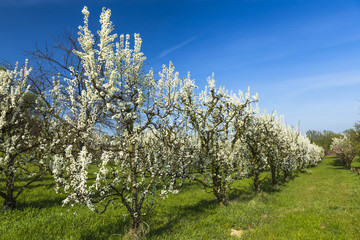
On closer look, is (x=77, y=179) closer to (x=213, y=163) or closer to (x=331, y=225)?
(x=213, y=163)

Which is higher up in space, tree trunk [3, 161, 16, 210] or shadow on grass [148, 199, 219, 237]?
tree trunk [3, 161, 16, 210]

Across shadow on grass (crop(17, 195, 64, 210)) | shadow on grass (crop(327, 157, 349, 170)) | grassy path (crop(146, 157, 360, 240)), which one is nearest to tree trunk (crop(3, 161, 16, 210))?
shadow on grass (crop(17, 195, 64, 210))

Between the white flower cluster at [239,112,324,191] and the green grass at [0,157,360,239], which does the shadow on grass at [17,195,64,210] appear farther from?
the white flower cluster at [239,112,324,191]

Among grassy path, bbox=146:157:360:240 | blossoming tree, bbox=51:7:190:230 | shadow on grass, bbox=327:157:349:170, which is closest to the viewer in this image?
blossoming tree, bbox=51:7:190:230

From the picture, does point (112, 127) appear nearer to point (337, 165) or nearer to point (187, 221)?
point (187, 221)

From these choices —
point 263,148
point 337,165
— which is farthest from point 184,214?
point 337,165

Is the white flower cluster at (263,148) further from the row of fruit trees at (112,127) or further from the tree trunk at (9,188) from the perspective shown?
the tree trunk at (9,188)

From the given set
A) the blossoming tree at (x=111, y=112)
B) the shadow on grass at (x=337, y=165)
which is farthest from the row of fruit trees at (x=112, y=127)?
the shadow on grass at (x=337, y=165)

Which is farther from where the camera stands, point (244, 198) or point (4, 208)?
point (244, 198)

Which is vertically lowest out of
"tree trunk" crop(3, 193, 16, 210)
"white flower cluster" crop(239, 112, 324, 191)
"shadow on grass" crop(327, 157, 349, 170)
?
"shadow on grass" crop(327, 157, 349, 170)

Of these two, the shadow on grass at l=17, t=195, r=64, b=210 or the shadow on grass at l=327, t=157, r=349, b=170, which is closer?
the shadow on grass at l=17, t=195, r=64, b=210

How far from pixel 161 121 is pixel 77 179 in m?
3.02

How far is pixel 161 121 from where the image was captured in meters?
6.48

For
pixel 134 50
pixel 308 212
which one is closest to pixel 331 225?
pixel 308 212
